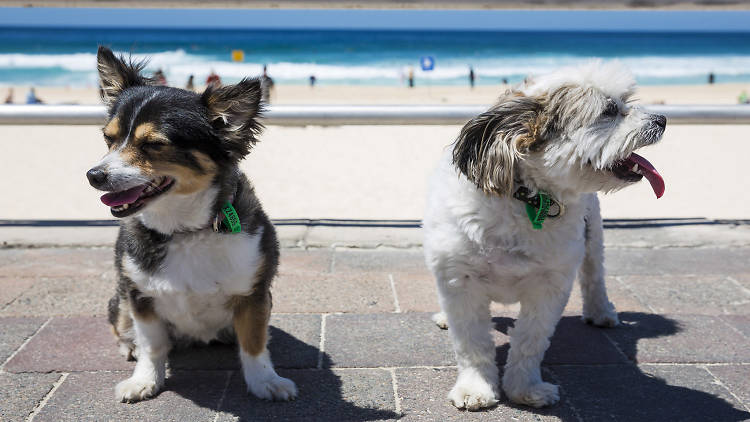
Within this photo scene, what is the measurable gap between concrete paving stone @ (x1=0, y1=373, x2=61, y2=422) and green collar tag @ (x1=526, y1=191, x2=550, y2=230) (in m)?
2.47

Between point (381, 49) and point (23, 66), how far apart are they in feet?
87.2

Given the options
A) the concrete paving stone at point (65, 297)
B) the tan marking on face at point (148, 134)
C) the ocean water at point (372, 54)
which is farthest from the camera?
the ocean water at point (372, 54)

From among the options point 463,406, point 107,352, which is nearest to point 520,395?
point 463,406

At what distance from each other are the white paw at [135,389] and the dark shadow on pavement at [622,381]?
1.73m

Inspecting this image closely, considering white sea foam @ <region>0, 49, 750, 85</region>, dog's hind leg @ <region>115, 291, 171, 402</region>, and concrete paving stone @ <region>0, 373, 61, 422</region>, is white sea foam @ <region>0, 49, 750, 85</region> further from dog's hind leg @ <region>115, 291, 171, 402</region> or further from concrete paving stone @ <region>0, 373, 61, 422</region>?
dog's hind leg @ <region>115, 291, 171, 402</region>

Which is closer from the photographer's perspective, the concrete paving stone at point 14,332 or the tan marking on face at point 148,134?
the tan marking on face at point 148,134

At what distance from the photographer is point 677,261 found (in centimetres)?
510

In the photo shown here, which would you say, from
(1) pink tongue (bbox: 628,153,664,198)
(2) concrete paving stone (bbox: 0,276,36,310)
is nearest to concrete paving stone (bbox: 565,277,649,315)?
(1) pink tongue (bbox: 628,153,664,198)

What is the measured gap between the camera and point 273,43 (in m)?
56.2

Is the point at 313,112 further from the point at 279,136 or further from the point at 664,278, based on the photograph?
the point at 279,136

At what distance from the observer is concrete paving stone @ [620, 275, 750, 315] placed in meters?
4.22

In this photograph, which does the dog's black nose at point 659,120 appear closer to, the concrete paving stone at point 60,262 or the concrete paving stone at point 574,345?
the concrete paving stone at point 574,345

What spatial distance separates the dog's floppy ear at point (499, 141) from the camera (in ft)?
8.59

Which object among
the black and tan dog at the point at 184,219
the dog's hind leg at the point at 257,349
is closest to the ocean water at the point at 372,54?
the black and tan dog at the point at 184,219
